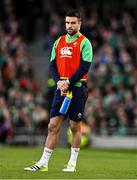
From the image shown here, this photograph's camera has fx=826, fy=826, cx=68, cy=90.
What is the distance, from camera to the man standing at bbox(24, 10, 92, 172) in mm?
12703

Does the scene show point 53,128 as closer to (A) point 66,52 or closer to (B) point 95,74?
(A) point 66,52

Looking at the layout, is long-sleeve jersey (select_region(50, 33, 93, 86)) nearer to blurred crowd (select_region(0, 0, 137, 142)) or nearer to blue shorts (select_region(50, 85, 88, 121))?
blue shorts (select_region(50, 85, 88, 121))

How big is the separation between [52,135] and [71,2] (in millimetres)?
19793

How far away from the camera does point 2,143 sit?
2559 cm

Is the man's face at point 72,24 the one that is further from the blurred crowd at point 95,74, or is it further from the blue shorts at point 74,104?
the blurred crowd at point 95,74

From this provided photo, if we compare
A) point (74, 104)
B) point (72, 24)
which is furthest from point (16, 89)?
point (72, 24)

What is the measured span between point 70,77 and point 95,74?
47.8 ft

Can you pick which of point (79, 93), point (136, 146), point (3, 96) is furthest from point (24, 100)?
point (79, 93)

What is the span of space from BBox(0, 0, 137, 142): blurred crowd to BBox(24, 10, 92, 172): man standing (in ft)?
34.7

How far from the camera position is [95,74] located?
27.2m

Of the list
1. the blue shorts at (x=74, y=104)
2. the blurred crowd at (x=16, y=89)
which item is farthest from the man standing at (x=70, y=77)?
the blurred crowd at (x=16, y=89)

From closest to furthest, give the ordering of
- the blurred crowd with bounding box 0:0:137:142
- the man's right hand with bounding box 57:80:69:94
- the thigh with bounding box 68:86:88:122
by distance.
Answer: the man's right hand with bounding box 57:80:69:94, the thigh with bounding box 68:86:88:122, the blurred crowd with bounding box 0:0:137:142

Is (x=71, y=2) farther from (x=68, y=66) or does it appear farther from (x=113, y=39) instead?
(x=68, y=66)

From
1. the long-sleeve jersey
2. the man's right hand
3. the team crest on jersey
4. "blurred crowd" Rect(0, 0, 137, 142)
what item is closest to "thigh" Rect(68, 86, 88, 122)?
the long-sleeve jersey
